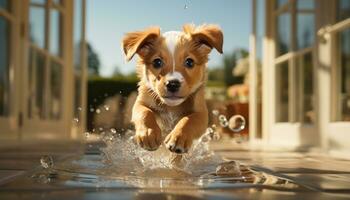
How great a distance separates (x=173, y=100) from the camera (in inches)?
57.7

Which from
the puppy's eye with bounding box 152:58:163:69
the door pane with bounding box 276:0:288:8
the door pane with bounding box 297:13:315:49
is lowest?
the puppy's eye with bounding box 152:58:163:69

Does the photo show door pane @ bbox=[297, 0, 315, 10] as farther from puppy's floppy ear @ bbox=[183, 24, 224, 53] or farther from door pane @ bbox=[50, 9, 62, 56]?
door pane @ bbox=[50, 9, 62, 56]

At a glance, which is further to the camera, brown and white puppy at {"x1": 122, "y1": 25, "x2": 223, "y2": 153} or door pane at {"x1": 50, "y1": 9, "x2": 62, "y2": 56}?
door pane at {"x1": 50, "y1": 9, "x2": 62, "y2": 56}

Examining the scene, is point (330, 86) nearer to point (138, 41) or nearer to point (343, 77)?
point (343, 77)

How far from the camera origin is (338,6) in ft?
8.75

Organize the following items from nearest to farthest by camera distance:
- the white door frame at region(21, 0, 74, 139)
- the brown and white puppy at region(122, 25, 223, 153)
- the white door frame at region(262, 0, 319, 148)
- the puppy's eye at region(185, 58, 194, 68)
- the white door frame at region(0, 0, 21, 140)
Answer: the brown and white puppy at region(122, 25, 223, 153) → the puppy's eye at region(185, 58, 194, 68) → the white door frame at region(262, 0, 319, 148) → the white door frame at region(0, 0, 21, 140) → the white door frame at region(21, 0, 74, 139)

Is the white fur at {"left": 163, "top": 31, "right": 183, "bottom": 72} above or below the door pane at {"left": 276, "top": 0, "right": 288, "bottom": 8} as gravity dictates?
below

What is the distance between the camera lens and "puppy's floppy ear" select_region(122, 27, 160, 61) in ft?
5.17

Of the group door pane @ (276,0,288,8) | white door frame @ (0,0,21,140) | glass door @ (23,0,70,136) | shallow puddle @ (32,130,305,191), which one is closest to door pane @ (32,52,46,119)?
glass door @ (23,0,70,136)

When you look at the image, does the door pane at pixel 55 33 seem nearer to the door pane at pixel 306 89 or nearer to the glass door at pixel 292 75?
the glass door at pixel 292 75

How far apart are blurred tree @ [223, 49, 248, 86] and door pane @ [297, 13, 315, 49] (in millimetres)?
3765

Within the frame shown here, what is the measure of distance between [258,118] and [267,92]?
448 millimetres

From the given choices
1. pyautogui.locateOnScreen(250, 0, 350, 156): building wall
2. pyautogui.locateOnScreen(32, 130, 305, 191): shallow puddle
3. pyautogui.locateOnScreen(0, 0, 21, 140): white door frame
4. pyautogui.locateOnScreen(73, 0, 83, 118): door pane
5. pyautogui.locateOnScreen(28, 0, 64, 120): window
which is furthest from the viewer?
pyautogui.locateOnScreen(73, 0, 83, 118): door pane

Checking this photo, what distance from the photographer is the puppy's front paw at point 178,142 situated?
1.31 m
